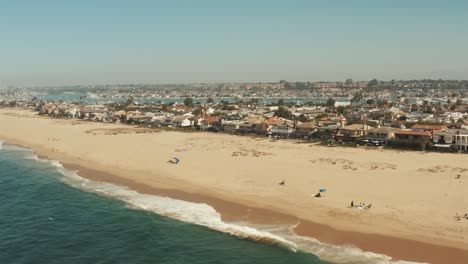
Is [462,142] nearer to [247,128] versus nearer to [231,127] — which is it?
[247,128]

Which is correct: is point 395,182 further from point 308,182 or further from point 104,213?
point 104,213

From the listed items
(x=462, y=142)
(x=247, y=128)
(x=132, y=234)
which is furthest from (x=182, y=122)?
(x=132, y=234)

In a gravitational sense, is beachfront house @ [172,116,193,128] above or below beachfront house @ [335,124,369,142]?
below

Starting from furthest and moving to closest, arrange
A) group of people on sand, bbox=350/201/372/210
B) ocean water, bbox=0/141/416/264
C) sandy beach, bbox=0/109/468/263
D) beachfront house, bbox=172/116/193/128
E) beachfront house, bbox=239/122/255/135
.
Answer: beachfront house, bbox=172/116/193/128 → beachfront house, bbox=239/122/255/135 → group of people on sand, bbox=350/201/372/210 → sandy beach, bbox=0/109/468/263 → ocean water, bbox=0/141/416/264

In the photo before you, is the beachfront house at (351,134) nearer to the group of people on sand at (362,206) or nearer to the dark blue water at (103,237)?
the group of people on sand at (362,206)

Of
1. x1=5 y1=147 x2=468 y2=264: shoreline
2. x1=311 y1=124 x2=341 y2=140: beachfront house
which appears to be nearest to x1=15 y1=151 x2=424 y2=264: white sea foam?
x1=5 y1=147 x2=468 y2=264: shoreline

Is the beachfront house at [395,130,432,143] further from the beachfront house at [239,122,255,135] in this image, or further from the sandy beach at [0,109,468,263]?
the beachfront house at [239,122,255,135]
